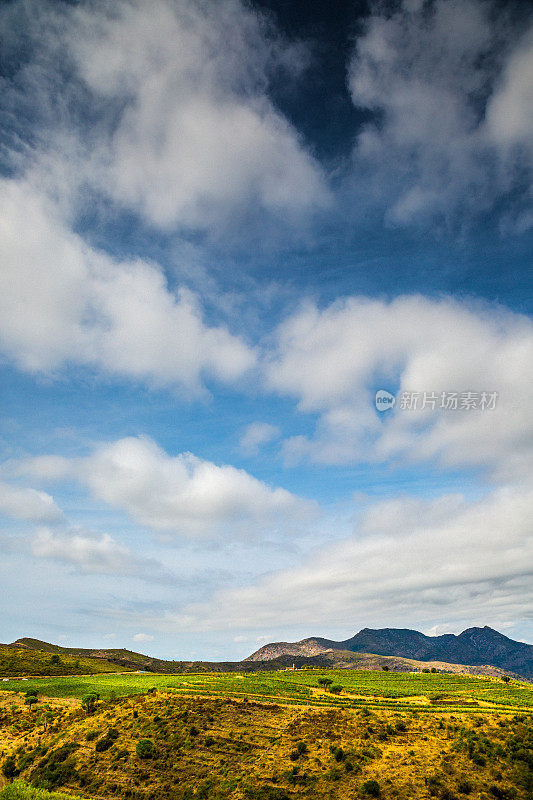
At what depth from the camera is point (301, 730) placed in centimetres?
6619

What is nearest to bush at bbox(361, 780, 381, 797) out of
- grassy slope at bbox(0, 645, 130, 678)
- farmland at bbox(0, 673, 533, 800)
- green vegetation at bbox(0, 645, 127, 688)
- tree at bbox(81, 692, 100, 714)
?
farmland at bbox(0, 673, 533, 800)

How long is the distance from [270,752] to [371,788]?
629 inches

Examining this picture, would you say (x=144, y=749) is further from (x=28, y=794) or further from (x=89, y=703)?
(x=89, y=703)

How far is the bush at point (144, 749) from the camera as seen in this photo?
63500 mm

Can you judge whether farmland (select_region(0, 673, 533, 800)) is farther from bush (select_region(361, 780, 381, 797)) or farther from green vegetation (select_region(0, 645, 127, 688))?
green vegetation (select_region(0, 645, 127, 688))

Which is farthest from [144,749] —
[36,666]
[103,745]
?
[36,666]

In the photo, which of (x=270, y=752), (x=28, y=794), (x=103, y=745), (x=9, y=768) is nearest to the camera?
(x=28, y=794)

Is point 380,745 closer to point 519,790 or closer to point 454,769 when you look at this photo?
point 454,769

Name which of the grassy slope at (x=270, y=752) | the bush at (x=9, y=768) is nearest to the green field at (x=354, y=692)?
the grassy slope at (x=270, y=752)

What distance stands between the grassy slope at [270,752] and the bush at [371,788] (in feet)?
1.53

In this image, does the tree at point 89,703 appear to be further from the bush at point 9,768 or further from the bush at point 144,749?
the bush at point 144,749

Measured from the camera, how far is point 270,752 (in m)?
61.4

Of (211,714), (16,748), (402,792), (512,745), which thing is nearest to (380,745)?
(402,792)

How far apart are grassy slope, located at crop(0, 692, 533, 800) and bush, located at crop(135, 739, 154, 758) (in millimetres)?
808
